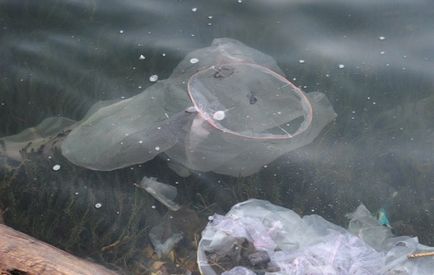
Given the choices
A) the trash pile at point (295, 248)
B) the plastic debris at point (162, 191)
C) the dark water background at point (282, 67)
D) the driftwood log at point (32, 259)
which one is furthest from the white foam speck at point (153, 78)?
the driftwood log at point (32, 259)

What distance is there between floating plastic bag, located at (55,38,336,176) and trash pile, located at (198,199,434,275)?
1.55ft

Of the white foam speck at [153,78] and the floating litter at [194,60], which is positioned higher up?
the floating litter at [194,60]

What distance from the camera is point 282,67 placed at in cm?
443

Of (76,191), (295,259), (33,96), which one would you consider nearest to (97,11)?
(33,96)

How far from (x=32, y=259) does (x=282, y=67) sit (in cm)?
237

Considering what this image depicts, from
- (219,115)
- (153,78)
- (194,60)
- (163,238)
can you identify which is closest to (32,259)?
(163,238)

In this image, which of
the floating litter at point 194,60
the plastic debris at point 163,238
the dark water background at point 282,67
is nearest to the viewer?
the plastic debris at point 163,238

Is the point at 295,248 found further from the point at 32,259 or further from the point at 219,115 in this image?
the point at 32,259

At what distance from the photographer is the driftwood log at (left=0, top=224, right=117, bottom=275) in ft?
9.63

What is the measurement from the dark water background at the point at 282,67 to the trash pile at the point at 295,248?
0.91ft

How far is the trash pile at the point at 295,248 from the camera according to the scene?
11.0 ft

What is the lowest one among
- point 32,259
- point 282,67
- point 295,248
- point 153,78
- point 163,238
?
point 163,238

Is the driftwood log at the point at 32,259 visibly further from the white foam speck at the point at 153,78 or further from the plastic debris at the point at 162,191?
the white foam speck at the point at 153,78

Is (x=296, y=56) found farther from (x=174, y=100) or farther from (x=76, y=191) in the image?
(x=76, y=191)
